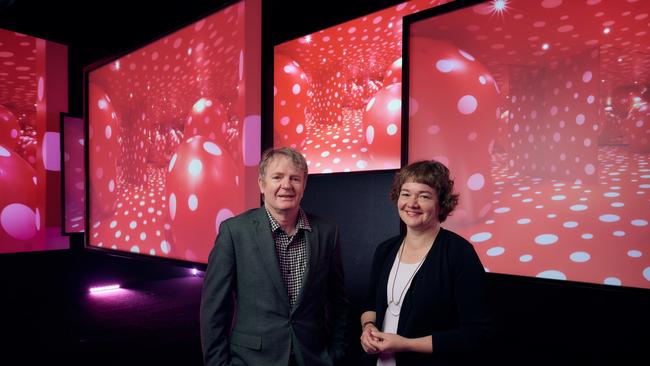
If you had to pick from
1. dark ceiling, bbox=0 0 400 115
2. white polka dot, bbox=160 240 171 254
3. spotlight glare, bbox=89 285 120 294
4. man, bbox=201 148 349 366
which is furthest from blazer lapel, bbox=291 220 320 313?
spotlight glare, bbox=89 285 120 294

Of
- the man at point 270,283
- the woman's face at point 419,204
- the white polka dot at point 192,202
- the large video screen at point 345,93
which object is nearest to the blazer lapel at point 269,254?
the man at point 270,283

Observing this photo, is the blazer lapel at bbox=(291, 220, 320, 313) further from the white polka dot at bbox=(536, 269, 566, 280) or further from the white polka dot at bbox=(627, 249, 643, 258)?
the white polka dot at bbox=(627, 249, 643, 258)

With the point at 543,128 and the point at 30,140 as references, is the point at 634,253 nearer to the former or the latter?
the point at 543,128

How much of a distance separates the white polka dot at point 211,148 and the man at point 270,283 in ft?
5.68

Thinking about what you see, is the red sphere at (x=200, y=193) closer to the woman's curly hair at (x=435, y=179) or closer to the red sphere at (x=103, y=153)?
the red sphere at (x=103, y=153)

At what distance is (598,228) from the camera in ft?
5.16

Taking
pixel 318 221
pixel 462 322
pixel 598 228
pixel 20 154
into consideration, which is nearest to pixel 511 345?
pixel 598 228

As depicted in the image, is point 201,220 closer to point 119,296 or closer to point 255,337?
point 255,337

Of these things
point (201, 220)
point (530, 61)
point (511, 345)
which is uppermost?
point (530, 61)

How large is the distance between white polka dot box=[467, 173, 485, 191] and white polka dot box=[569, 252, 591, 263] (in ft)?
1.58

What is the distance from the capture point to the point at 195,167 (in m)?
3.11

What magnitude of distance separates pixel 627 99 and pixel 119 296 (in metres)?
4.96

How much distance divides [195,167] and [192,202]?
11.0 inches

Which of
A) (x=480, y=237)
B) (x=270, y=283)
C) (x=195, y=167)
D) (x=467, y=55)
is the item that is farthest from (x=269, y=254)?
(x=195, y=167)
